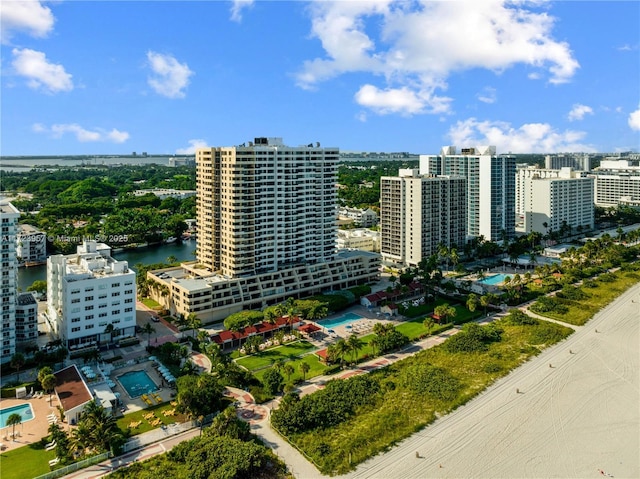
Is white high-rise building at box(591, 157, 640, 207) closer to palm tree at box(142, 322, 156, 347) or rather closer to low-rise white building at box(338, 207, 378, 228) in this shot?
low-rise white building at box(338, 207, 378, 228)

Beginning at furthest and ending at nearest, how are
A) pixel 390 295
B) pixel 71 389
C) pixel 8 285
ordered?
pixel 390 295 → pixel 8 285 → pixel 71 389

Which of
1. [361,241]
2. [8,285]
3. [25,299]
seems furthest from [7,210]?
[361,241]

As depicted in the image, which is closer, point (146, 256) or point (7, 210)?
point (7, 210)

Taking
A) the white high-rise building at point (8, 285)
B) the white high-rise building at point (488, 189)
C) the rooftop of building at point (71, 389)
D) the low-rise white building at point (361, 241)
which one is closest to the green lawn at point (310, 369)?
the rooftop of building at point (71, 389)

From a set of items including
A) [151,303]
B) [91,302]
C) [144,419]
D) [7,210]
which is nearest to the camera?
[144,419]

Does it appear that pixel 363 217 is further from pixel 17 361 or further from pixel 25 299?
pixel 17 361

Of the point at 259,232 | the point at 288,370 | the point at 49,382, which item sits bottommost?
the point at 49,382
